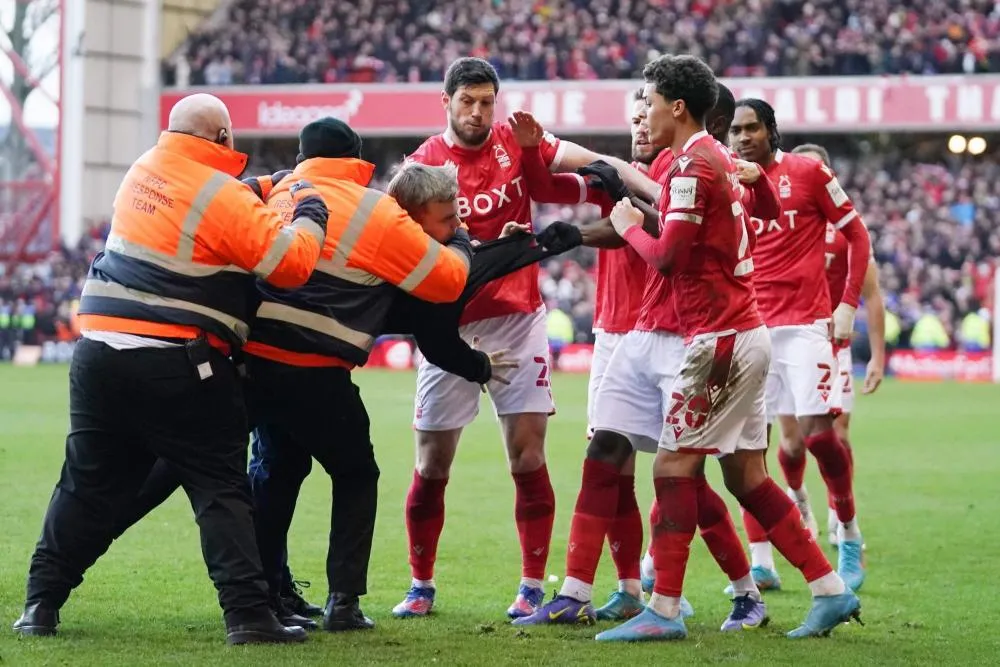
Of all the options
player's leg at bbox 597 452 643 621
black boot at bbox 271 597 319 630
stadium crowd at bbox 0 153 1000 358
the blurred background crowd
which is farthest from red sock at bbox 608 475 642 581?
stadium crowd at bbox 0 153 1000 358

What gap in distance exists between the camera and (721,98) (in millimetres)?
6809

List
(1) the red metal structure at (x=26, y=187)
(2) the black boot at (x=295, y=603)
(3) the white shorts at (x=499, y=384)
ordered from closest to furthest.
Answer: (2) the black boot at (x=295, y=603) → (3) the white shorts at (x=499, y=384) → (1) the red metal structure at (x=26, y=187)

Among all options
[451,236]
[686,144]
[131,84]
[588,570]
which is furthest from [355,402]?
[131,84]

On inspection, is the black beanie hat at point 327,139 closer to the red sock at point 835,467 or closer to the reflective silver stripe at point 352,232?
the reflective silver stripe at point 352,232

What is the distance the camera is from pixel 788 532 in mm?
6254

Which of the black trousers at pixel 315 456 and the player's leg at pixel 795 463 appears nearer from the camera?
the black trousers at pixel 315 456

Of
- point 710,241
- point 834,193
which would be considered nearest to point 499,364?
point 710,241

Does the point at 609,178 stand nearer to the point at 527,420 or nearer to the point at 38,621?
the point at 527,420

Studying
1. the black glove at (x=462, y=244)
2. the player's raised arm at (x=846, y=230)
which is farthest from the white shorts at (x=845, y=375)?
the black glove at (x=462, y=244)

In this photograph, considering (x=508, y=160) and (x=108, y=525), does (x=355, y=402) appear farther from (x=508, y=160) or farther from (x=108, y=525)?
(x=508, y=160)

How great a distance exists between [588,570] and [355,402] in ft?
4.18

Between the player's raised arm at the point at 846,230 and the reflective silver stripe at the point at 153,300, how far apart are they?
378cm

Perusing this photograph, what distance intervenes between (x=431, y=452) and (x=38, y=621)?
198 centimetres

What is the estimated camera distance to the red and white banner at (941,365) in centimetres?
2833
